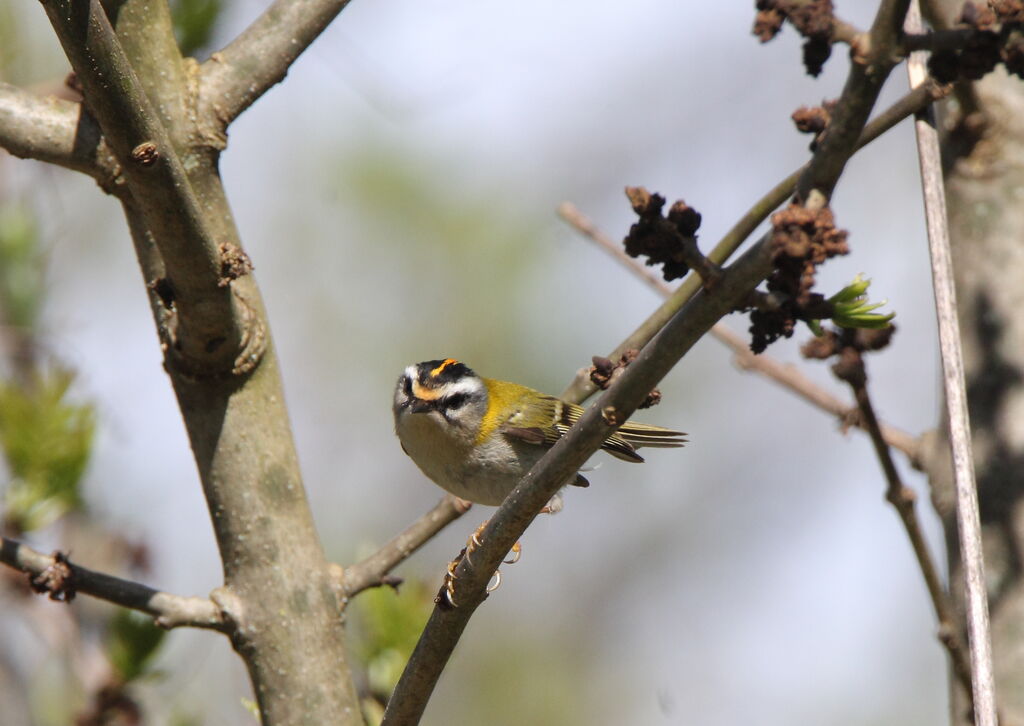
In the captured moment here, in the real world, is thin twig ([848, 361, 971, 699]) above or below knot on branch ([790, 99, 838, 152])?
below

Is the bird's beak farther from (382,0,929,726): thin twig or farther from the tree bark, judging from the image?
(382,0,929,726): thin twig

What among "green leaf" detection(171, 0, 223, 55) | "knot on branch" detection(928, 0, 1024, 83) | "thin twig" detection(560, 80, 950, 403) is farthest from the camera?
"green leaf" detection(171, 0, 223, 55)

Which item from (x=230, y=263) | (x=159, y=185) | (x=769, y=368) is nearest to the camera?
(x=159, y=185)

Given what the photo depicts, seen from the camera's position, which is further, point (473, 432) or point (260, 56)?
point (473, 432)

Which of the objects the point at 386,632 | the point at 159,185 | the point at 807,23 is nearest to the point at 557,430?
the point at 386,632

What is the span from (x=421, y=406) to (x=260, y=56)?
1874mm

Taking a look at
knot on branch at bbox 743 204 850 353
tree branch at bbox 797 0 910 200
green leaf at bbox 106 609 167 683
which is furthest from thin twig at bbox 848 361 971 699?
green leaf at bbox 106 609 167 683

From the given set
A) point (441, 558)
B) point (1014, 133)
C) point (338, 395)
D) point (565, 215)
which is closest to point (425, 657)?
point (565, 215)

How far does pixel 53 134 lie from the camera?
7.39 ft

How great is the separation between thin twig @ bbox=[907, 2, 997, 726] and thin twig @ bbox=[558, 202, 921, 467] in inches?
44.4

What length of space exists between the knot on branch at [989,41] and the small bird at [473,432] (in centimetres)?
269

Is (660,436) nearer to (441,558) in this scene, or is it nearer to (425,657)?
(425,657)

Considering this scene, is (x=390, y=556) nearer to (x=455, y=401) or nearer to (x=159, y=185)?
(x=159, y=185)

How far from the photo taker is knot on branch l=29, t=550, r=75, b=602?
2.19 metres
